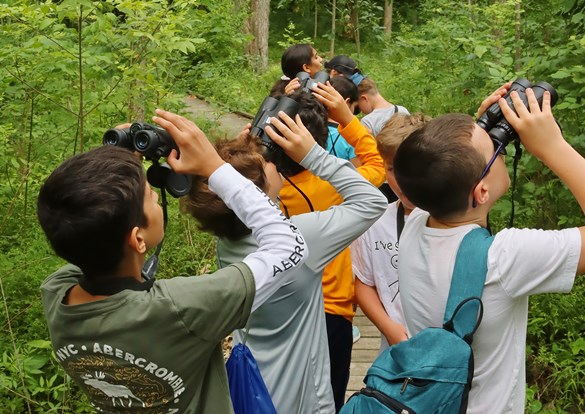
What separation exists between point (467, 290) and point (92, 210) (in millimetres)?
965

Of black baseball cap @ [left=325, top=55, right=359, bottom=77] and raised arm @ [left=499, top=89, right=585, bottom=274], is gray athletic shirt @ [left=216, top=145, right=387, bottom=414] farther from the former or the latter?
black baseball cap @ [left=325, top=55, right=359, bottom=77]

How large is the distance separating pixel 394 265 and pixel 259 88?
36.6 feet

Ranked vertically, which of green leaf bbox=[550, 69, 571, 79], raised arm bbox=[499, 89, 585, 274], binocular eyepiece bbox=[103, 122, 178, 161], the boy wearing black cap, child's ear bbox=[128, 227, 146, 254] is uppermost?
raised arm bbox=[499, 89, 585, 274]

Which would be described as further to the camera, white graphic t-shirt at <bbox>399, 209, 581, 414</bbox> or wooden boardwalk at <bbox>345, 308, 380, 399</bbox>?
wooden boardwalk at <bbox>345, 308, 380, 399</bbox>

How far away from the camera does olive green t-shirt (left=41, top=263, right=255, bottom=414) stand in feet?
5.18

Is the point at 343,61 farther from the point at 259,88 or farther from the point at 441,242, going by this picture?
the point at 259,88

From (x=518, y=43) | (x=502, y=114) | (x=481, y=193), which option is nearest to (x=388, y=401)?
(x=481, y=193)

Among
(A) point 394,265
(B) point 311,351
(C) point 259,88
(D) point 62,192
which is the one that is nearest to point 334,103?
(A) point 394,265

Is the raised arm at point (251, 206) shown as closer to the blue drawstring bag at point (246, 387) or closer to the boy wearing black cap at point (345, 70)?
the blue drawstring bag at point (246, 387)

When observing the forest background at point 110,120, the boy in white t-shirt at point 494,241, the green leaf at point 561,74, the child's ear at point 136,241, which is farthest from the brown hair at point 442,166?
the green leaf at point 561,74

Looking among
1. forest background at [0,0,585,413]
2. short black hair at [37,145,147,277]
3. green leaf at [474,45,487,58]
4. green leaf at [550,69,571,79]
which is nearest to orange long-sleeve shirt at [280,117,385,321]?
short black hair at [37,145,147,277]

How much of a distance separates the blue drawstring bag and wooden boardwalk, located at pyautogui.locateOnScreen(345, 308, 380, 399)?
6.60 feet

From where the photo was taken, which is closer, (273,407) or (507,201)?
(273,407)

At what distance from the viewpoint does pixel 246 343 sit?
7.71 feet
